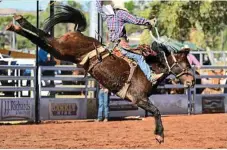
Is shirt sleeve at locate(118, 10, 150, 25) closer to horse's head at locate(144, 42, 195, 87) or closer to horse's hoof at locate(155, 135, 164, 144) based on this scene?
horse's head at locate(144, 42, 195, 87)

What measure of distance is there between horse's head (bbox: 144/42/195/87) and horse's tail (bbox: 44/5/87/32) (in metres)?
1.43

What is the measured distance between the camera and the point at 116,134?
1352 centimetres

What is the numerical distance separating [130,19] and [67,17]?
1.23m

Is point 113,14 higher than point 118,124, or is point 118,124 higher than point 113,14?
point 113,14

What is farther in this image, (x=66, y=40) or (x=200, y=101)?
(x=200, y=101)

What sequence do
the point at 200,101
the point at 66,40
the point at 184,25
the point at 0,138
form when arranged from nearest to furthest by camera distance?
1. the point at 66,40
2. the point at 0,138
3. the point at 200,101
4. the point at 184,25

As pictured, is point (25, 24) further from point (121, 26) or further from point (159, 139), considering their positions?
point (159, 139)

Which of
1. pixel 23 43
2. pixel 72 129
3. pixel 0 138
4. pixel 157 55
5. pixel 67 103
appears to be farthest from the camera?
pixel 23 43

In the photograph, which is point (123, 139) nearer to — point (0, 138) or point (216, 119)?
point (0, 138)

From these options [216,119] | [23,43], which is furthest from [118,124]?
[23,43]

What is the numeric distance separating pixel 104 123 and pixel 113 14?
6.43 meters

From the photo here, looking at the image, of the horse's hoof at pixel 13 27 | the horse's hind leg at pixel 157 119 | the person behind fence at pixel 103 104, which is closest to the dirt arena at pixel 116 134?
the person behind fence at pixel 103 104

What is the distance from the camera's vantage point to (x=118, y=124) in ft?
52.9

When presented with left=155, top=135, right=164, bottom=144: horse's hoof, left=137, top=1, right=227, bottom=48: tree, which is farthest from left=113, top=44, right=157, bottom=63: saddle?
left=137, top=1, right=227, bottom=48: tree
